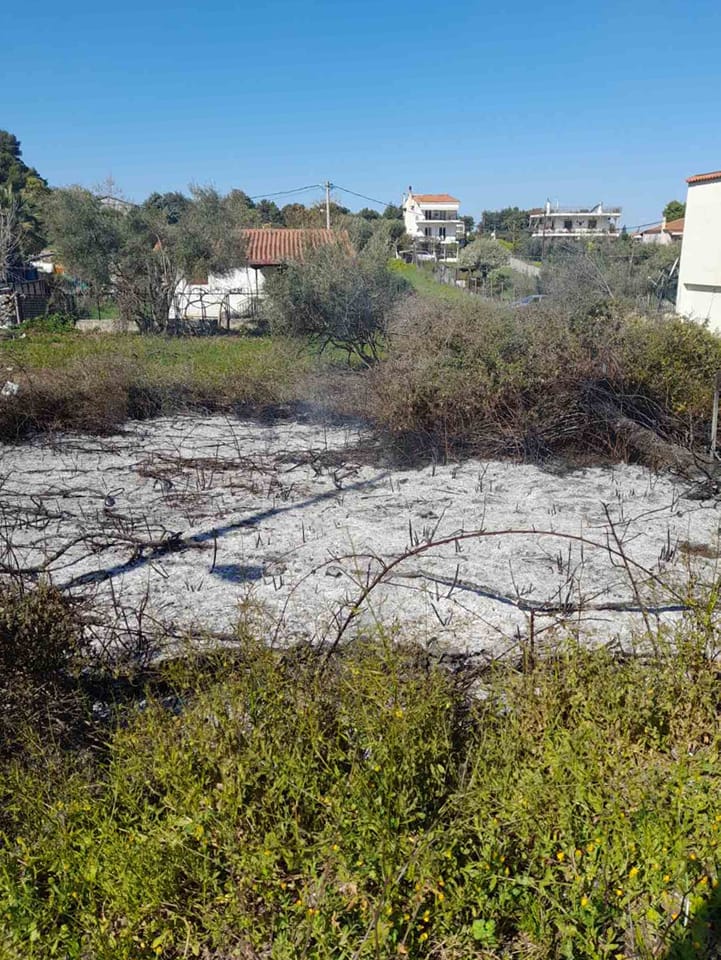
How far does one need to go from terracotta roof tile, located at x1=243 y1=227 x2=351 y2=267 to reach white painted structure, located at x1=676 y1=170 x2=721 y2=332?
10802 millimetres

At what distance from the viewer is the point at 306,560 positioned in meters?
5.27

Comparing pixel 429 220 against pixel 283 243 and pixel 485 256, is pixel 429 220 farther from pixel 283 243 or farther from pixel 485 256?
pixel 283 243

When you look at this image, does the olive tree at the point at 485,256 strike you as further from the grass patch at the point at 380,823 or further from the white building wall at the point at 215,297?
the grass patch at the point at 380,823

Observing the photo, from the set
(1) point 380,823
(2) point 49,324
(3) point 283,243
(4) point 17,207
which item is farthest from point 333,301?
(4) point 17,207

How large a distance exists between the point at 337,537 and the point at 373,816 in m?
3.30

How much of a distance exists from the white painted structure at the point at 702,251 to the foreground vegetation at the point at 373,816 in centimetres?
1953

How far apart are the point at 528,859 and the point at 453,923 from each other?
341 mm

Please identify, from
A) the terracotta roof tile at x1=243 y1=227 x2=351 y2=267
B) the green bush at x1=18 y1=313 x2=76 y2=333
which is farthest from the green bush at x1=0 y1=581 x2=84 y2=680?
the green bush at x1=18 y1=313 x2=76 y2=333

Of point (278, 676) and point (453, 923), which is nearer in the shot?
point (453, 923)

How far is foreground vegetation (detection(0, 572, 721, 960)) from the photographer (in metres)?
2.29

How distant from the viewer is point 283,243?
2195cm

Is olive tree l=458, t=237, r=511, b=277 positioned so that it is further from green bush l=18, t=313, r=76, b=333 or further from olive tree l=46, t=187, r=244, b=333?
green bush l=18, t=313, r=76, b=333

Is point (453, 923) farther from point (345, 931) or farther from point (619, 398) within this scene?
point (619, 398)

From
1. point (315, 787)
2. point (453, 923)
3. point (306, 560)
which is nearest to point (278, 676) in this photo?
point (315, 787)
